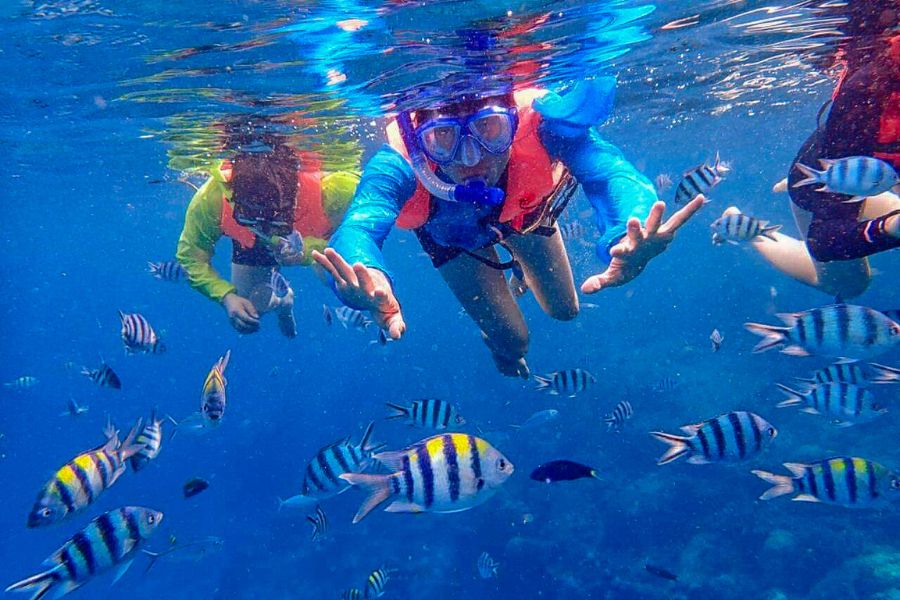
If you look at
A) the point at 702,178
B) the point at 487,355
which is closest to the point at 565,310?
the point at 702,178

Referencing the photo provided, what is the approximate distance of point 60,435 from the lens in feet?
222

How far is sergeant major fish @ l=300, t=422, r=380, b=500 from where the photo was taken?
17.6 feet

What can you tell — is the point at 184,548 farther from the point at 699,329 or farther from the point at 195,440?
the point at 195,440

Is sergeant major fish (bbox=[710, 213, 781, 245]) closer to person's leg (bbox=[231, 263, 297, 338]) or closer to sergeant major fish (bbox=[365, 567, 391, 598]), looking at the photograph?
sergeant major fish (bbox=[365, 567, 391, 598])

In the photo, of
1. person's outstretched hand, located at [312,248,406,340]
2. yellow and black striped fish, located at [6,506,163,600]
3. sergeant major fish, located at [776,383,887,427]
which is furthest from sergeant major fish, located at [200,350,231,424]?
sergeant major fish, located at [776,383,887,427]

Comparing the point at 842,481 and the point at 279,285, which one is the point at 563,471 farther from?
the point at 279,285

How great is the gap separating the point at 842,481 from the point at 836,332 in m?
1.25

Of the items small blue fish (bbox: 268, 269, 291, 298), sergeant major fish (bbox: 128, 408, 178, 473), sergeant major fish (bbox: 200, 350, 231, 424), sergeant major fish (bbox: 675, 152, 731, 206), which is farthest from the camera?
small blue fish (bbox: 268, 269, 291, 298)

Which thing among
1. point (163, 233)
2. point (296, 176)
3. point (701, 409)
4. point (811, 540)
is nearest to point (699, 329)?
point (701, 409)

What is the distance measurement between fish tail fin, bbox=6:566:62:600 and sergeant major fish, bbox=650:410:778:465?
15.0ft

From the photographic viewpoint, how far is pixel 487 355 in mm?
30203

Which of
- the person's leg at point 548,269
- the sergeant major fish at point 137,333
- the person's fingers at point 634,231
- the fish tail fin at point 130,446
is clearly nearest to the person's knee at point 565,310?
the person's leg at point 548,269

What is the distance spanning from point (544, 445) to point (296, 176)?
13177 millimetres

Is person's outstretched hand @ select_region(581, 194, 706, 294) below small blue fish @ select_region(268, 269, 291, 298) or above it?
above
